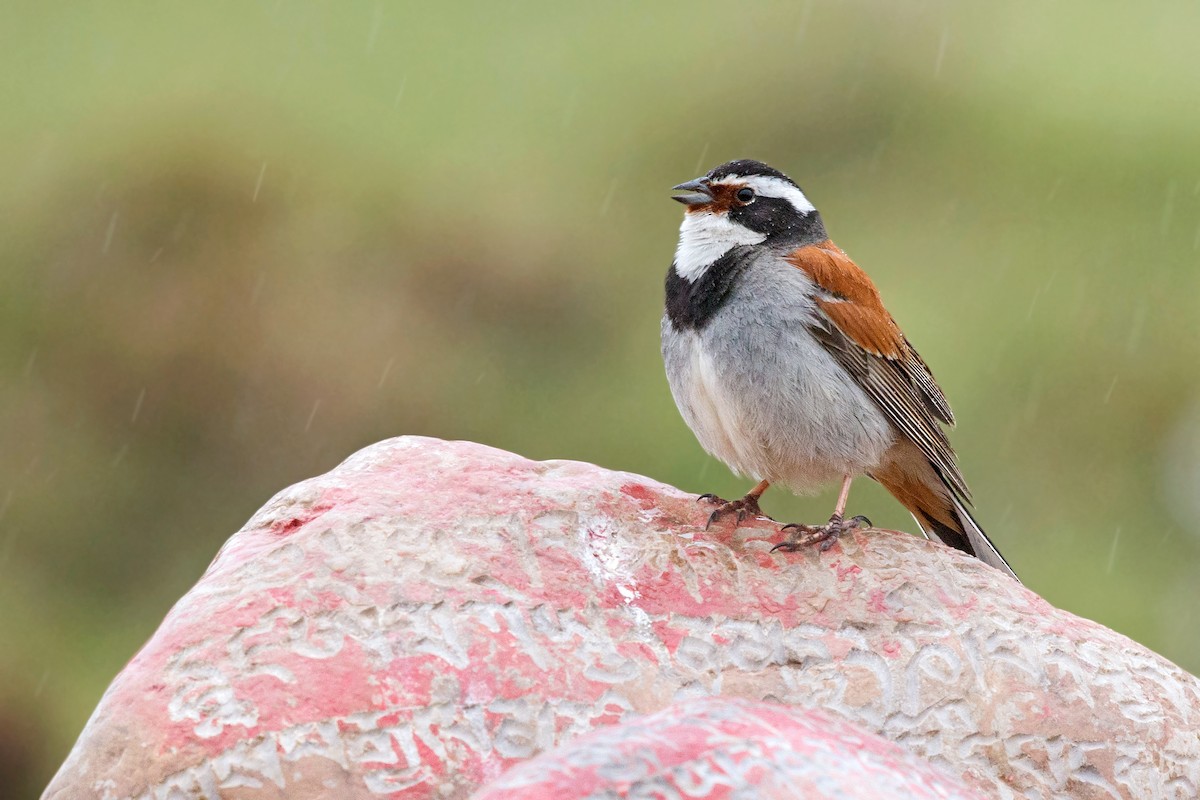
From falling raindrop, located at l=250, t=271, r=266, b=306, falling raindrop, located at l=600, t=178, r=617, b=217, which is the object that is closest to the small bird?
falling raindrop, located at l=600, t=178, r=617, b=217

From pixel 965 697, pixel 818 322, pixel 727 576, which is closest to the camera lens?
pixel 965 697

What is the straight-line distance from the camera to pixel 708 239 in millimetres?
6098

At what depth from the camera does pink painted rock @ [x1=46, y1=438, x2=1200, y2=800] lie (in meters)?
4.34

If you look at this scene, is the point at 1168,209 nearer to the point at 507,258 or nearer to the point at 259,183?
the point at 507,258

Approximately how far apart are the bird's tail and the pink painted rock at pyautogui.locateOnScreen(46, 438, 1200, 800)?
737 mm

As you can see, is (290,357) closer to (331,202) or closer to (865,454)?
(331,202)

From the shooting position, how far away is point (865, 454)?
238 inches

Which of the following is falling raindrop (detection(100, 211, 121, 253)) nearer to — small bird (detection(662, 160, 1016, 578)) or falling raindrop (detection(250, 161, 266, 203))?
falling raindrop (detection(250, 161, 266, 203))

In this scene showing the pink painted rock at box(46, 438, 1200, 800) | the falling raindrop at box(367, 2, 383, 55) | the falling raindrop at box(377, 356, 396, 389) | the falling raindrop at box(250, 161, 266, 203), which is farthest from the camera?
the falling raindrop at box(367, 2, 383, 55)

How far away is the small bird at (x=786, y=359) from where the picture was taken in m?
5.81

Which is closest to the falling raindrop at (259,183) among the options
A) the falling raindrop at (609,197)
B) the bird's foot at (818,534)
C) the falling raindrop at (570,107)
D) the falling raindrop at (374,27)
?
the falling raindrop at (374,27)

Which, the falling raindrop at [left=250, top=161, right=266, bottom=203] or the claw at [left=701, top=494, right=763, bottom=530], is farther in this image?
the falling raindrop at [left=250, top=161, right=266, bottom=203]

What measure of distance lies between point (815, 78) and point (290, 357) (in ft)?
17.7

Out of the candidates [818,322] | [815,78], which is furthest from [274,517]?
[815,78]
